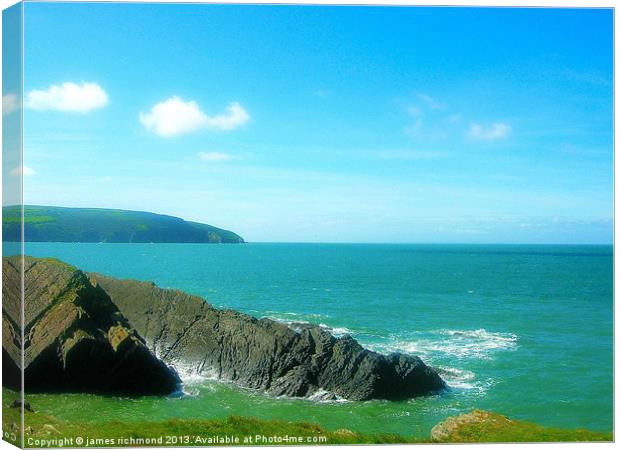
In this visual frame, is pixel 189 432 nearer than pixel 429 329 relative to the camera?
Yes

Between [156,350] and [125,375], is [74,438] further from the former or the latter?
[156,350]

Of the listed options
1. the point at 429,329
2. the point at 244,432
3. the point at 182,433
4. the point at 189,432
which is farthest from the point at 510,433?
the point at 182,433

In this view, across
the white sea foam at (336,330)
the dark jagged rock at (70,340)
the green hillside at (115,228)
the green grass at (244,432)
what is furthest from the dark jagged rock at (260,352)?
the green grass at (244,432)

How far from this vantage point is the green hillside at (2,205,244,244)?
40.7ft

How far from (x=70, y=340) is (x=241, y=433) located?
3946mm

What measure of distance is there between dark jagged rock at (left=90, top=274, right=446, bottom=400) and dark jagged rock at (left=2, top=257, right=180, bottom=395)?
50 centimetres

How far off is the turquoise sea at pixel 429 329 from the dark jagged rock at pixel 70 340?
0.39 m

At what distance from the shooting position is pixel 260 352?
13.8 meters

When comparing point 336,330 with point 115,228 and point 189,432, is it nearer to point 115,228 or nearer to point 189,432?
point 189,432

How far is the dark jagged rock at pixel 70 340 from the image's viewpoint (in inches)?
416

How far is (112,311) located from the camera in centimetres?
1352

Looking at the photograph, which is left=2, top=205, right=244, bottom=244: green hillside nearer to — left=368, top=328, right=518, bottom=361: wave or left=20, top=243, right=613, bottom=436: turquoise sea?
left=20, top=243, right=613, bottom=436: turquoise sea

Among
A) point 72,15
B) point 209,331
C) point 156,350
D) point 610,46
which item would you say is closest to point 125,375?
point 156,350

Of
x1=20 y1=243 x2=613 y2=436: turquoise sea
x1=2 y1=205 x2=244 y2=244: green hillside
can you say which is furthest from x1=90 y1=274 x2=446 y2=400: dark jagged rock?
x1=2 y1=205 x2=244 y2=244: green hillside
